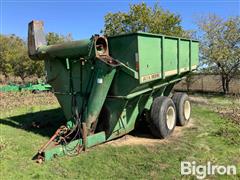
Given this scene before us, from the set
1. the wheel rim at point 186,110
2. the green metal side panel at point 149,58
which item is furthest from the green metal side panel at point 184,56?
the green metal side panel at point 149,58

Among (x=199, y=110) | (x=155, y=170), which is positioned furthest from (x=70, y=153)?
(x=199, y=110)

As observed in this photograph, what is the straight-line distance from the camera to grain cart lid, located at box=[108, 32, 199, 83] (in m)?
5.99

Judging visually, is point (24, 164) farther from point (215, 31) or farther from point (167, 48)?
point (215, 31)

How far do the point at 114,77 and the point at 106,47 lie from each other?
2.13 feet

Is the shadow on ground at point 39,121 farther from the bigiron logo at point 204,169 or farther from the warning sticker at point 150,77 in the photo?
the bigiron logo at point 204,169

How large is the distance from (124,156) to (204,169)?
153 centimetres

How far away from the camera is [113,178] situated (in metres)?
4.86

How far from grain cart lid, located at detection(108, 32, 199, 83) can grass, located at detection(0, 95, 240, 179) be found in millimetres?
1539

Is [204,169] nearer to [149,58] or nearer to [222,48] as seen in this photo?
[149,58]

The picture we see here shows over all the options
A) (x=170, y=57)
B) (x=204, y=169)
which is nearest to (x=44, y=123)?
(x=170, y=57)

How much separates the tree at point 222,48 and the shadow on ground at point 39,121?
32.6ft

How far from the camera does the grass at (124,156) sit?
16.5 ft

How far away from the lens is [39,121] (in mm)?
9250

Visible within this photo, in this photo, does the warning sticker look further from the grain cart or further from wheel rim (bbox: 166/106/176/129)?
wheel rim (bbox: 166/106/176/129)
